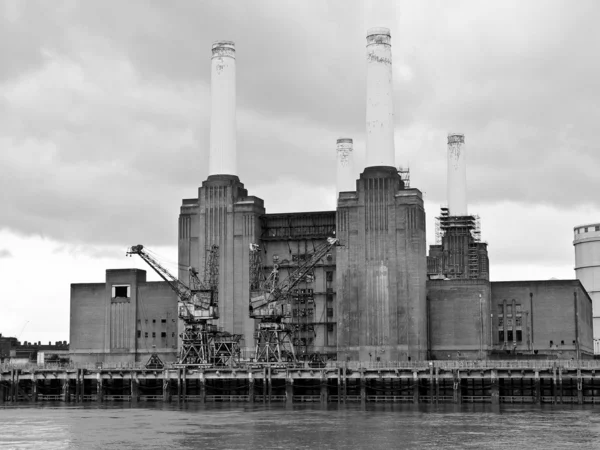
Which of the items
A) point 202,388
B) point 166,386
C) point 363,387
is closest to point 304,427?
point 363,387

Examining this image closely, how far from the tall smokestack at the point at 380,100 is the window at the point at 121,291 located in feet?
124

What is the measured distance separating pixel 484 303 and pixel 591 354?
2796cm

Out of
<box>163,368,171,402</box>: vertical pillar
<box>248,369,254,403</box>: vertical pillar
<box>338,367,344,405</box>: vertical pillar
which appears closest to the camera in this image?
<box>338,367,344,405</box>: vertical pillar

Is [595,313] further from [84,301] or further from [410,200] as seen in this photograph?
[84,301]

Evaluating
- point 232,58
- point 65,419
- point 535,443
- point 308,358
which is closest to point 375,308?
point 308,358

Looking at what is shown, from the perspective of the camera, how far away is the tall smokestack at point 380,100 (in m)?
139

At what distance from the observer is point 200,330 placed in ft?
451

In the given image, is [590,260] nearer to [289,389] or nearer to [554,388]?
[554,388]

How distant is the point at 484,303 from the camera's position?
140125 mm

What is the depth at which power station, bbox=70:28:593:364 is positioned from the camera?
13600cm

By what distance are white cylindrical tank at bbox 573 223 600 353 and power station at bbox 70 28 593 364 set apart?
32.0 meters

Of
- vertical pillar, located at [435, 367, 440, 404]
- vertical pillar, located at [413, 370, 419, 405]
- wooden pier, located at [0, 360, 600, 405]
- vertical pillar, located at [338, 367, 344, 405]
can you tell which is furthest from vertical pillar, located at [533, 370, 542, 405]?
vertical pillar, located at [338, 367, 344, 405]

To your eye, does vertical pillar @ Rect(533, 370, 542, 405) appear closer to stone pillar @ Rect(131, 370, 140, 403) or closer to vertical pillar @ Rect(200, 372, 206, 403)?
vertical pillar @ Rect(200, 372, 206, 403)

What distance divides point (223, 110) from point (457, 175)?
5248cm
